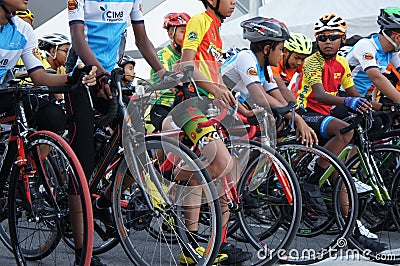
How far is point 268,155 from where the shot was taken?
5.08m

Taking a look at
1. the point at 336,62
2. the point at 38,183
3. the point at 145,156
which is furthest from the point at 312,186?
the point at 38,183

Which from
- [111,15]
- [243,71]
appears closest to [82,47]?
[111,15]

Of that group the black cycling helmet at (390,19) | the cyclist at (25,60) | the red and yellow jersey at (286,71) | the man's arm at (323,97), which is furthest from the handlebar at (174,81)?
the red and yellow jersey at (286,71)

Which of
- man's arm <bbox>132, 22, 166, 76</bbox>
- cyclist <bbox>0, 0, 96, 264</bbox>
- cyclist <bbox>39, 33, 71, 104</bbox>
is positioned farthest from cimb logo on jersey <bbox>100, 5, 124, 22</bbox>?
cyclist <bbox>39, 33, 71, 104</bbox>

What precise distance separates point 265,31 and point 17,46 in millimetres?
1838

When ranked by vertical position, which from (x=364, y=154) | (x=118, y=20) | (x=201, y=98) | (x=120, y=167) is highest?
(x=118, y=20)

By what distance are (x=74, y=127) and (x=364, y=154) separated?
238 cm

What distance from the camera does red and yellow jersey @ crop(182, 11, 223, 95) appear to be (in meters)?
5.10

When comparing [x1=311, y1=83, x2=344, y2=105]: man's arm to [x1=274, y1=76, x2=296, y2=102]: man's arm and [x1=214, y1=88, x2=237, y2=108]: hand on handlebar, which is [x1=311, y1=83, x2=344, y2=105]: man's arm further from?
[x1=214, y1=88, x2=237, y2=108]: hand on handlebar

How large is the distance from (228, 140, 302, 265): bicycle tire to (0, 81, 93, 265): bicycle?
132 cm

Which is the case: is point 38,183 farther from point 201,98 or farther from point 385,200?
point 385,200

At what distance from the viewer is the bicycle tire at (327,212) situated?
526cm

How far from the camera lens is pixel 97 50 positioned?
4781 mm

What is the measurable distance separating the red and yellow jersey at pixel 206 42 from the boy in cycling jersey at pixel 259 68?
20 centimetres
